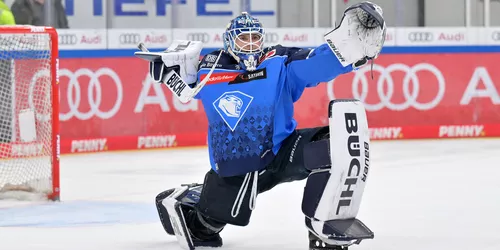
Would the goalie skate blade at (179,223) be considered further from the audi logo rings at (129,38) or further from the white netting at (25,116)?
the audi logo rings at (129,38)

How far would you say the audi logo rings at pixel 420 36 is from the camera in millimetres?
10062

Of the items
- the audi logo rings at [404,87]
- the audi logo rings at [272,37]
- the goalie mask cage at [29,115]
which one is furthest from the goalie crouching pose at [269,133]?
the audi logo rings at [404,87]

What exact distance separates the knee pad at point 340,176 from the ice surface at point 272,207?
446 millimetres

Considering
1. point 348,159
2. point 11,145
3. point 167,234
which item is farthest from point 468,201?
point 11,145

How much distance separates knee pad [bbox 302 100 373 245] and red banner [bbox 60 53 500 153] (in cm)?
536

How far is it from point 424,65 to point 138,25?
Result: 250cm

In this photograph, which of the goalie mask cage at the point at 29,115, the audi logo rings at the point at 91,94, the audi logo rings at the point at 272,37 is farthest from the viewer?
the audi logo rings at the point at 272,37

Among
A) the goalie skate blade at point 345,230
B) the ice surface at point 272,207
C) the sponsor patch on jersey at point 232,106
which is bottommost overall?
the ice surface at point 272,207

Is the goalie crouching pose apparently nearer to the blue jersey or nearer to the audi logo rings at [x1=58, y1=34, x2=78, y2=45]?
the blue jersey

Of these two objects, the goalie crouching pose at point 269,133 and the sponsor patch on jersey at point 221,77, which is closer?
the goalie crouching pose at point 269,133

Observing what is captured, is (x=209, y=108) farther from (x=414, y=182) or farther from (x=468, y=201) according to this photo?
(x=414, y=182)

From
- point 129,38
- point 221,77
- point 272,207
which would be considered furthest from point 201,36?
point 221,77

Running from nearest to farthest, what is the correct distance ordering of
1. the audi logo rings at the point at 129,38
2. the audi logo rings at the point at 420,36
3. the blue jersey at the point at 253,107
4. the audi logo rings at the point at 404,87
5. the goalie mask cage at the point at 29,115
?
the blue jersey at the point at 253,107, the goalie mask cage at the point at 29,115, the audi logo rings at the point at 129,38, the audi logo rings at the point at 404,87, the audi logo rings at the point at 420,36

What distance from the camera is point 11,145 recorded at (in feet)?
22.6
